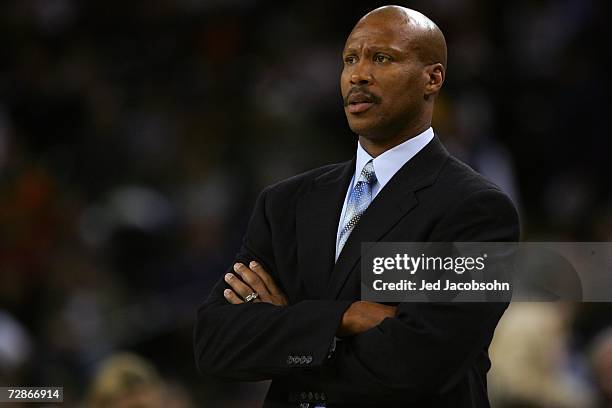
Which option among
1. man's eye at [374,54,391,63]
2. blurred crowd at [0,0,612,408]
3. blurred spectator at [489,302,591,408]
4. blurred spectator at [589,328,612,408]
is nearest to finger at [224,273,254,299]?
man's eye at [374,54,391,63]

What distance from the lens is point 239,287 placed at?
3129mm

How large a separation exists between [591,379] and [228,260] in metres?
2.61

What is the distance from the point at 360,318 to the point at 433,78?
25.4 inches

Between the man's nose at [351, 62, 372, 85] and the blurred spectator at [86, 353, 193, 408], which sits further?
the blurred spectator at [86, 353, 193, 408]

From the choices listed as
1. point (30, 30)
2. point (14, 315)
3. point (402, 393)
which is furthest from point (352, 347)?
point (30, 30)

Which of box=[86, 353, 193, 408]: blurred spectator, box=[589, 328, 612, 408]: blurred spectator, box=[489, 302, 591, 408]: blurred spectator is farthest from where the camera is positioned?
box=[86, 353, 193, 408]: blurred spectator

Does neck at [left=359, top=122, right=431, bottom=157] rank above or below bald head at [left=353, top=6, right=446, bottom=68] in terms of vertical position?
below

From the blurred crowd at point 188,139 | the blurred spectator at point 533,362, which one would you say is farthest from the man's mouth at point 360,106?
the blurred crowd at point 188,139

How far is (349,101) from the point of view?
3035 millimetres

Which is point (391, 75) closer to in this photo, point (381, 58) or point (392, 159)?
point (381, 58)

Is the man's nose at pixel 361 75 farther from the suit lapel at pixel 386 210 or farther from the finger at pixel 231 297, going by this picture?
the finger at pixel 231 297

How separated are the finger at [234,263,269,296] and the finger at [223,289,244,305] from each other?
45 millimetres

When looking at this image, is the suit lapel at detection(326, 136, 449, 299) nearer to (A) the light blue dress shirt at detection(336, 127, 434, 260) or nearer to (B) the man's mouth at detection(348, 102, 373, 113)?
(A) the light blue dress shirt at detection(336, 127, 434, 260)

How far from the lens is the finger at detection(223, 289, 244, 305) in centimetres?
311
